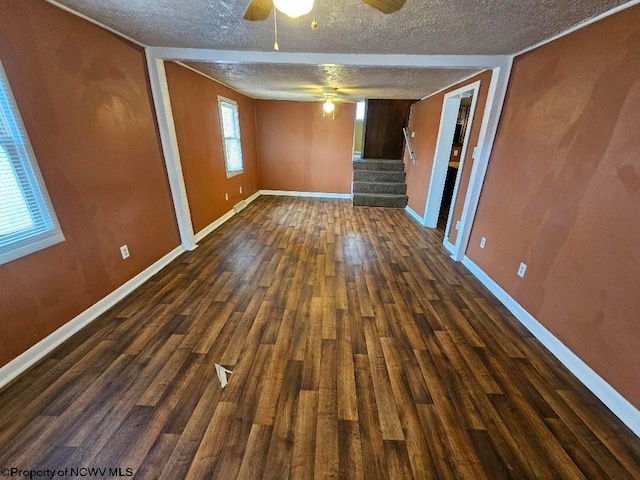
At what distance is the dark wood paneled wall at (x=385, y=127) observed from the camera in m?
6.52

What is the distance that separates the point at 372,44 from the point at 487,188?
1879 millimetres

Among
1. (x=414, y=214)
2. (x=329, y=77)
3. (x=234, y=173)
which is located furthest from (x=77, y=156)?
(x=414, y=214)

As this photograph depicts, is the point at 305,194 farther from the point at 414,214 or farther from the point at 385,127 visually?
the point at 414,214

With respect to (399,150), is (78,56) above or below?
above

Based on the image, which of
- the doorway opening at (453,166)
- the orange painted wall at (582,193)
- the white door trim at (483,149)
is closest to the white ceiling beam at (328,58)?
the white door trim at (483,149)

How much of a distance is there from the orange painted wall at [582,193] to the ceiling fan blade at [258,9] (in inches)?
81.3

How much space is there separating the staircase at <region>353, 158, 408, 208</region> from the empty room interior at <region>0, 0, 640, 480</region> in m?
2.60

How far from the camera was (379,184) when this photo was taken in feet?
19.3

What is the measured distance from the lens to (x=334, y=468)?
1.18 m

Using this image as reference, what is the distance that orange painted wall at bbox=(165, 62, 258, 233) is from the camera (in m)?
3.19

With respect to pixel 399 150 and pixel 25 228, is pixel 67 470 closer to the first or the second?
pixel 25 228

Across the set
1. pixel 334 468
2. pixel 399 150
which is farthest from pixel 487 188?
pixel 399 150

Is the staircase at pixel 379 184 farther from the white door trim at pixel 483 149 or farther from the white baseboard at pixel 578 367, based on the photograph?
the white baseboard at pixel 578 367

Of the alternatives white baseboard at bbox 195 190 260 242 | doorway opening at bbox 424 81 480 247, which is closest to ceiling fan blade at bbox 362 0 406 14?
doorway opening at bbox 424 81 480 247
